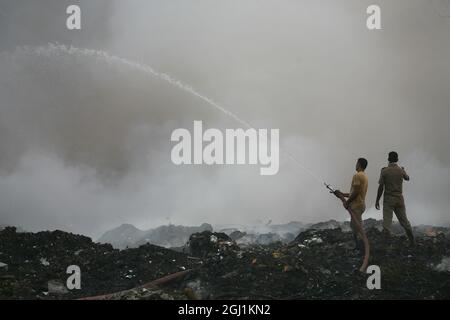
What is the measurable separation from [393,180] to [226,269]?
484cm

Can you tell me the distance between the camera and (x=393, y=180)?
52.1ft

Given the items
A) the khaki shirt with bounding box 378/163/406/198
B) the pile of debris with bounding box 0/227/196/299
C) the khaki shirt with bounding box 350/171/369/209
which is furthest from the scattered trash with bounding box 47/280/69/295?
the khaki shirt with bounding box 378/163/406/198

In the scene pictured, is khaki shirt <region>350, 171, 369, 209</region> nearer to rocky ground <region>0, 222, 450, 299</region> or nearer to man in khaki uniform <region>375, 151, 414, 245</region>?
man in khaki uniform <region>375, 151, 414, 245</region>

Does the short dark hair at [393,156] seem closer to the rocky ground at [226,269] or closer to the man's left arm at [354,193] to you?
the man's left arm at [354,193]

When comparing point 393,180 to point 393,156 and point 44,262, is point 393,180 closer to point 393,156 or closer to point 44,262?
point 393,156

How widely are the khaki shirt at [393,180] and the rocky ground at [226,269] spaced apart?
57.4 inches

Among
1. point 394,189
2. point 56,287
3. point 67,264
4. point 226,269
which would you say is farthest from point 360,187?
point 67,264

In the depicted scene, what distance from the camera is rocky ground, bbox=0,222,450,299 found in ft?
44.6

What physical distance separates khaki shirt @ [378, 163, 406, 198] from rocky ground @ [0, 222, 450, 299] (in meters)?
1.46

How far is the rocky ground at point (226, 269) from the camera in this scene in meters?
13.6
